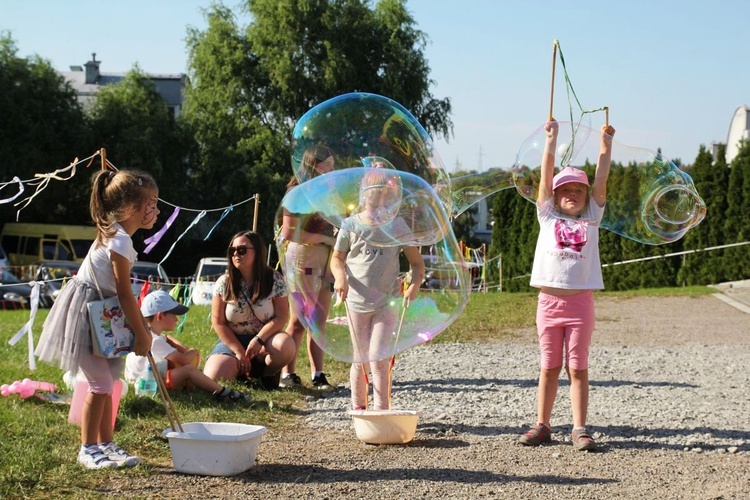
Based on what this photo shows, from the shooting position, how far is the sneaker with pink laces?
4.84 metres

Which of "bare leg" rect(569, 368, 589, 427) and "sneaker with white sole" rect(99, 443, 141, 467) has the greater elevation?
"bare leg" rect(569, 368, 589, 427)

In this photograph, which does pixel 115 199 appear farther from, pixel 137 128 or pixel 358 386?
pixel 137 128

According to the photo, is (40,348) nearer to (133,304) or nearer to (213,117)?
(133,304)

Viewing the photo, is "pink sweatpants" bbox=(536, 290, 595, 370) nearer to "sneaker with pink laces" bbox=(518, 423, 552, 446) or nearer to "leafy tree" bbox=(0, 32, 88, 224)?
"sneaker with pink laces" bbox=(518, 423, 552, 446)

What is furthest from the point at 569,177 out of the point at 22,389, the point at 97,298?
the point at 22,389

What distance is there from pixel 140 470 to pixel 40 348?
0.74m

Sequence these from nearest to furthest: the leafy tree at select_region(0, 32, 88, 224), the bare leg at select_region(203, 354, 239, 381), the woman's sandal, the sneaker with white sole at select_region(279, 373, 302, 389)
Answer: the woman's sandal, the bare leg at select_region(203, 354, 239, 381), the sneaker with white sole at select_region(279, 373, 302, 389), the leafy tree at select_region(0, 32, 88, 224)

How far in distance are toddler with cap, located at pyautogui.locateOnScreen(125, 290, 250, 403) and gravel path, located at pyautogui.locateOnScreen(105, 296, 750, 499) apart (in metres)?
0.64

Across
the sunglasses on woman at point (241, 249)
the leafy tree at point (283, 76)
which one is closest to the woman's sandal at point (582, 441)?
the sunglasses on woman at point (241, 249)

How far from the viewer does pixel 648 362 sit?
8.31 m

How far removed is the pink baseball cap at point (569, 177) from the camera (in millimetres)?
4914

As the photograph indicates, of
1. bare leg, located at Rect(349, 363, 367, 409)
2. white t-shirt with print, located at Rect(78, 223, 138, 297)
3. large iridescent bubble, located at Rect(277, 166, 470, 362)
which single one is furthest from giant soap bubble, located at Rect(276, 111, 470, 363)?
white t-shirt with print, located at Rect(78, 223, 138, 297)

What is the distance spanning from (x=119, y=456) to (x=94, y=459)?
118 mm

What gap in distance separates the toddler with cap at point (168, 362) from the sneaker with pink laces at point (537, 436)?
190cm
